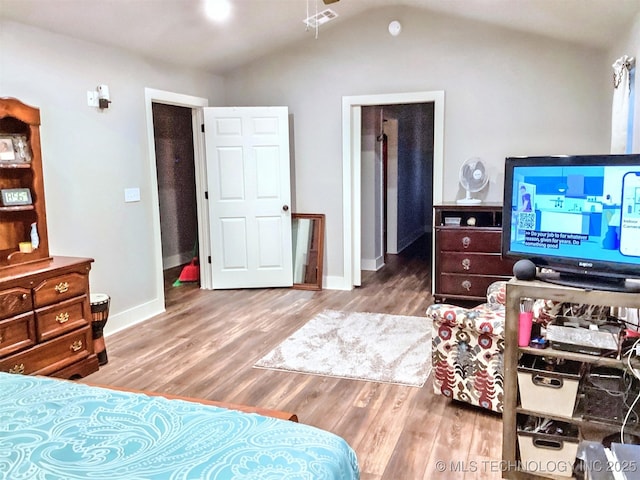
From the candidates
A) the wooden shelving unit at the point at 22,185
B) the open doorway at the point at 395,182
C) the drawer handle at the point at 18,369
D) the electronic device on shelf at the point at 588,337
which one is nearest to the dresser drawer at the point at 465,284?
the open doorway at the point at 395,182

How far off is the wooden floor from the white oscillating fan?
1.16 metres

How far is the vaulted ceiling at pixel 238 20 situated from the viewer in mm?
3486

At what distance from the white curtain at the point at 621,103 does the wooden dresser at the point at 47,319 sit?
376 cm

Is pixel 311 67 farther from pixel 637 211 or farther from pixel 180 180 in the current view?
pixel 637 211

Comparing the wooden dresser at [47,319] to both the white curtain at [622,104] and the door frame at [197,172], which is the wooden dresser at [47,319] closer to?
the door frame at [197,172]

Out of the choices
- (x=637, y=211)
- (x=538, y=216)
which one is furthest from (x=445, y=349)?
(x=637, y=211)

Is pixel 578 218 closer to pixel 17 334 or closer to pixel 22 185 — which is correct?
pixel 17 334

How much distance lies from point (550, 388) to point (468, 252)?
2682mm

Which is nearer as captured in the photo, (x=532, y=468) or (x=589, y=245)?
(x=589, y=245)

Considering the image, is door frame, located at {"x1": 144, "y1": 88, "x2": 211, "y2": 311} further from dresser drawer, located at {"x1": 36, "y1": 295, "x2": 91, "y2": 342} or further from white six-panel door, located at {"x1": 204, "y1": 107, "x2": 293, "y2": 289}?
dresser drawer, located at {"x1": 36, "y1": 295, "x2": 91, "y2": 342}

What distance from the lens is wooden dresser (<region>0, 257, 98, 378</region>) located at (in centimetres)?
292

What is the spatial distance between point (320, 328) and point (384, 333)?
543 mm

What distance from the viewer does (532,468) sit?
2180 millimetres

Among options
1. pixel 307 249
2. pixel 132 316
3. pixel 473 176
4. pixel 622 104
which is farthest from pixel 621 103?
pixel 132 316
